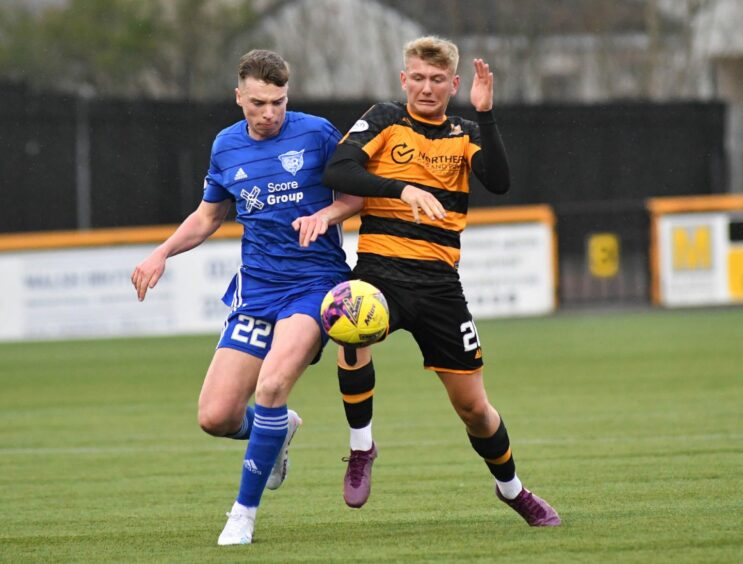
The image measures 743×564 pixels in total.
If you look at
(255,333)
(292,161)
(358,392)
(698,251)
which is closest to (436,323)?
(358,392)

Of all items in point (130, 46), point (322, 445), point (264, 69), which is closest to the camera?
point (264, 69)

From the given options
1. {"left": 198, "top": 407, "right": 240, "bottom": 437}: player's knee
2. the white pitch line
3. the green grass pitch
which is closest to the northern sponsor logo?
{"left": 198, "top": 407, "right": 240, "bottom": 437}: player's knee

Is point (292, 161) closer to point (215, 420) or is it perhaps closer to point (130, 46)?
point (215, 420)

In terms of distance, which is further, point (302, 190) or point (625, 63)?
point (625, 63)

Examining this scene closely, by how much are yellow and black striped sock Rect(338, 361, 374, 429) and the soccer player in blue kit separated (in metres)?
0.18

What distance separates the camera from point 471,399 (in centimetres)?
632

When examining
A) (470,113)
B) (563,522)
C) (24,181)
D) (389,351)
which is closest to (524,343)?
(389,351)

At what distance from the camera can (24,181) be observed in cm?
2212

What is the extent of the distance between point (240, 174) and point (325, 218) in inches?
21.6

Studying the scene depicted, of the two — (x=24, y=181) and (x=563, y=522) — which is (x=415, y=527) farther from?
(x=24, y=181)

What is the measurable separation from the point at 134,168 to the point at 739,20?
10956 mm

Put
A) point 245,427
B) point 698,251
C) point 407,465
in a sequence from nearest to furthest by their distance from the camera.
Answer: point 245,427
point 407,465
point 698,251

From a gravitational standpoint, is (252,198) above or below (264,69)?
below

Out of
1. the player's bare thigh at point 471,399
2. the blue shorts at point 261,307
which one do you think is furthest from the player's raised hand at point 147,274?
the player's bare thigh at point 471,399
